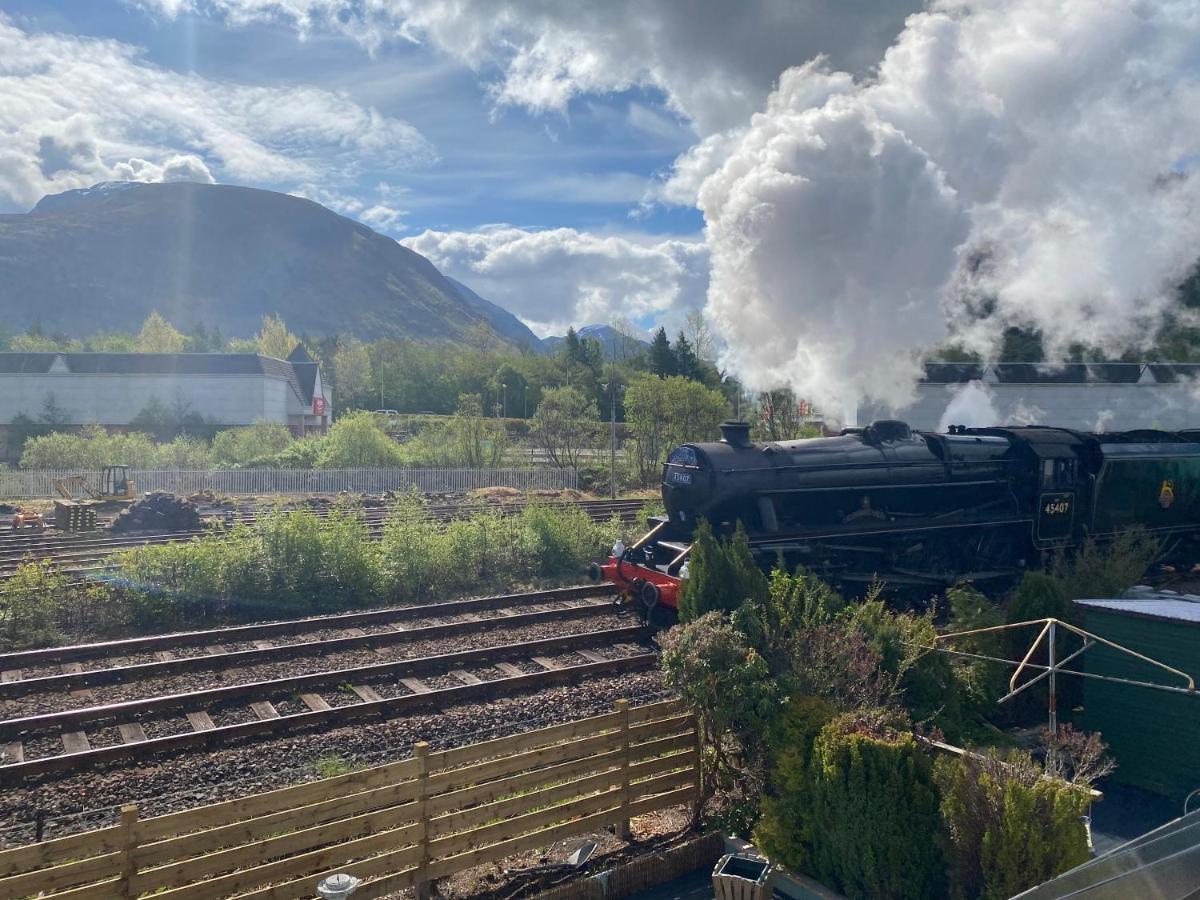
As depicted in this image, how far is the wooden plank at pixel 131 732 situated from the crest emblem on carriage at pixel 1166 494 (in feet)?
58.5

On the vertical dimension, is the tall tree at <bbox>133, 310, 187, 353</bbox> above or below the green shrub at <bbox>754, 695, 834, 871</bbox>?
above

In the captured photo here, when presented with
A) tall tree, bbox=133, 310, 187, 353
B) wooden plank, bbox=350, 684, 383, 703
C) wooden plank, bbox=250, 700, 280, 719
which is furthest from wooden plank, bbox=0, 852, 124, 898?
tall tree, bbox=133, 310, 187, 353

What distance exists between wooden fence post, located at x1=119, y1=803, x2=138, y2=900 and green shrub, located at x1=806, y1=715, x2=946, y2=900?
13.1 feet

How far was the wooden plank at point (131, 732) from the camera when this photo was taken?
8.61 meters

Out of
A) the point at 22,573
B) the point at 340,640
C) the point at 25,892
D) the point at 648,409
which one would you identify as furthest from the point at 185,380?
the point at 25,892

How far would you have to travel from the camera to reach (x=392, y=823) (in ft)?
17.7

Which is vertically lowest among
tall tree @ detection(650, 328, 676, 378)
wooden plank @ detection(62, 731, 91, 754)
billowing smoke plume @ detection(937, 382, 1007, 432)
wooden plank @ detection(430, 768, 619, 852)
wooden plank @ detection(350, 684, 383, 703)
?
wooden plank @ detection(62, 731, 91, 754)

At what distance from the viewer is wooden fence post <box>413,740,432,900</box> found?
5.44m

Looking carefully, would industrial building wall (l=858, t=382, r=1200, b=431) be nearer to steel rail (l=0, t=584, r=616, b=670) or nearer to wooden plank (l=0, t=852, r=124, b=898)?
steel rail (l=0, t=584, r=616, b=670)

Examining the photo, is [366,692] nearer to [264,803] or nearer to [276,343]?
[264,803]

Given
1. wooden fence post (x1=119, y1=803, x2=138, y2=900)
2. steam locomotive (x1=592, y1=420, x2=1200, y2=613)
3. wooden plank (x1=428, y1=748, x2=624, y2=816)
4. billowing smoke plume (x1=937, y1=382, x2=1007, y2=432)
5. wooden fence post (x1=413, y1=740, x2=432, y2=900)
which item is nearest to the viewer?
wooden fence post (x1=119, y1=803, x2=138, y2=900)

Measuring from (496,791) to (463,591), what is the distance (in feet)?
34.5

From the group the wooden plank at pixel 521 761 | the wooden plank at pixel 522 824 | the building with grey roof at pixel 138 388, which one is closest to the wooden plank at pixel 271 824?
the wooden plank at pixel 521 761

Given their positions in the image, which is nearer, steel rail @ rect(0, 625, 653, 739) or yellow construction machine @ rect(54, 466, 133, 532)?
steel rail @ rect(0, 625, 653, 739)
